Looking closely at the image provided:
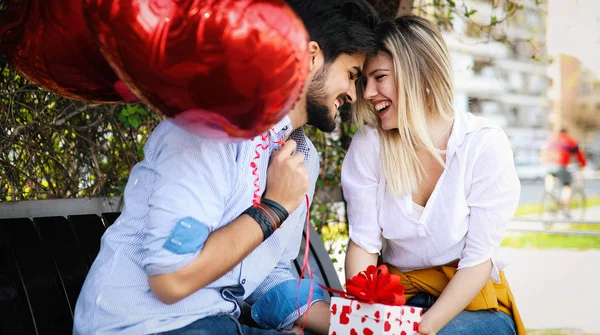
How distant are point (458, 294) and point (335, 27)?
925mm

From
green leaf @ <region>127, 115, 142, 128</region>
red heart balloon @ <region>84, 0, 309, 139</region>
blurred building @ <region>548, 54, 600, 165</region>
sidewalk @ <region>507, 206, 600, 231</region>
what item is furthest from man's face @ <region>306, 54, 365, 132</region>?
blurred building @ <region>548, 54, 600, 165</region>

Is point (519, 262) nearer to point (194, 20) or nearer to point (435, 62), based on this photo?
point (435, 62)

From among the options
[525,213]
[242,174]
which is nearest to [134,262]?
[242,174]

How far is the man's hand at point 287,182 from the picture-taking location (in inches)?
70.7

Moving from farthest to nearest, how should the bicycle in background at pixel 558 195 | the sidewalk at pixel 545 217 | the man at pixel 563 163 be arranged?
the sidewalk at pixel 545 217 < the bicycle in background at pixel 558 195 < the man at pixel 563 163

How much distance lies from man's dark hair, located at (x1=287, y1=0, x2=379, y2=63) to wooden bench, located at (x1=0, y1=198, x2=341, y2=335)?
0.97 meters

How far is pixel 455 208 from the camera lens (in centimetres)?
239

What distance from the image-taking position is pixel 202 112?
1377 millimetres

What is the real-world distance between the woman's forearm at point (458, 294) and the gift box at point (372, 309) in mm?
282

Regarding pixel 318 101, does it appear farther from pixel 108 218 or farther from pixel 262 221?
pixel 108 218

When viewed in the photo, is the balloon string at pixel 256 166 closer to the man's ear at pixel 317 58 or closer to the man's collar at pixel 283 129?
the man's collar at pixel 283 129

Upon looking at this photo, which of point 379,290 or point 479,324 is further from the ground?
point 379,290

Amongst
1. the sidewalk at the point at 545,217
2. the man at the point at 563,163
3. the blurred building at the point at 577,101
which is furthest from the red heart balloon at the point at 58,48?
the blurred building at the point at 577,101

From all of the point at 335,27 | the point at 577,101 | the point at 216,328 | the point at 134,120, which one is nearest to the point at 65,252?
the point at 216,328
